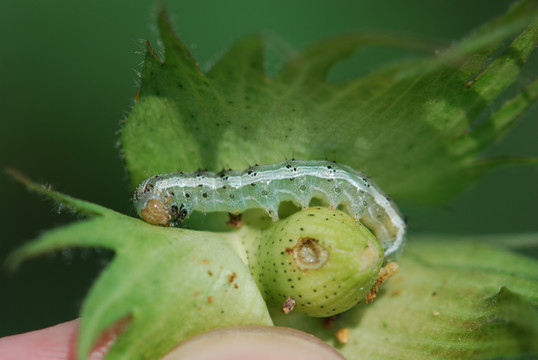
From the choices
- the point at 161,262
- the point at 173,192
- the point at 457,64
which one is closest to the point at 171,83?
the point at 173,192

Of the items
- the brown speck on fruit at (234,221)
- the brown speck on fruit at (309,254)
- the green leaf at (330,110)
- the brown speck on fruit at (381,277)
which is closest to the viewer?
the green leaf at (330,110)

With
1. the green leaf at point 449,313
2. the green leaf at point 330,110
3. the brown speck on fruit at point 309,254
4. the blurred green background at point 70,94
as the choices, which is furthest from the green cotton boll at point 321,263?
the blurred green background at point 70,94

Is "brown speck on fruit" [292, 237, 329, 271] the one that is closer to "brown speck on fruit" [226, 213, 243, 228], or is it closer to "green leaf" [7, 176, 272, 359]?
"green leaf" [7, 176, 272, 359]

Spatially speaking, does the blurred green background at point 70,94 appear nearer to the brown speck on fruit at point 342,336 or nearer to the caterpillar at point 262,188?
the caterpillar at point 262,188

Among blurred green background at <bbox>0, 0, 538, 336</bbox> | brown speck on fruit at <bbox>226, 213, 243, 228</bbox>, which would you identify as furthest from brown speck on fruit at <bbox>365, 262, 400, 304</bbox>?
blurred green background at <bbox>0, 0, 538, 336</bbox>

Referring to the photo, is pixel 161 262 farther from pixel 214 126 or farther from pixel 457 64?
pixel 457 64

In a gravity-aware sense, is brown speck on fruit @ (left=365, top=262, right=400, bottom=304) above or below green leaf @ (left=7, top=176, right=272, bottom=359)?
below
